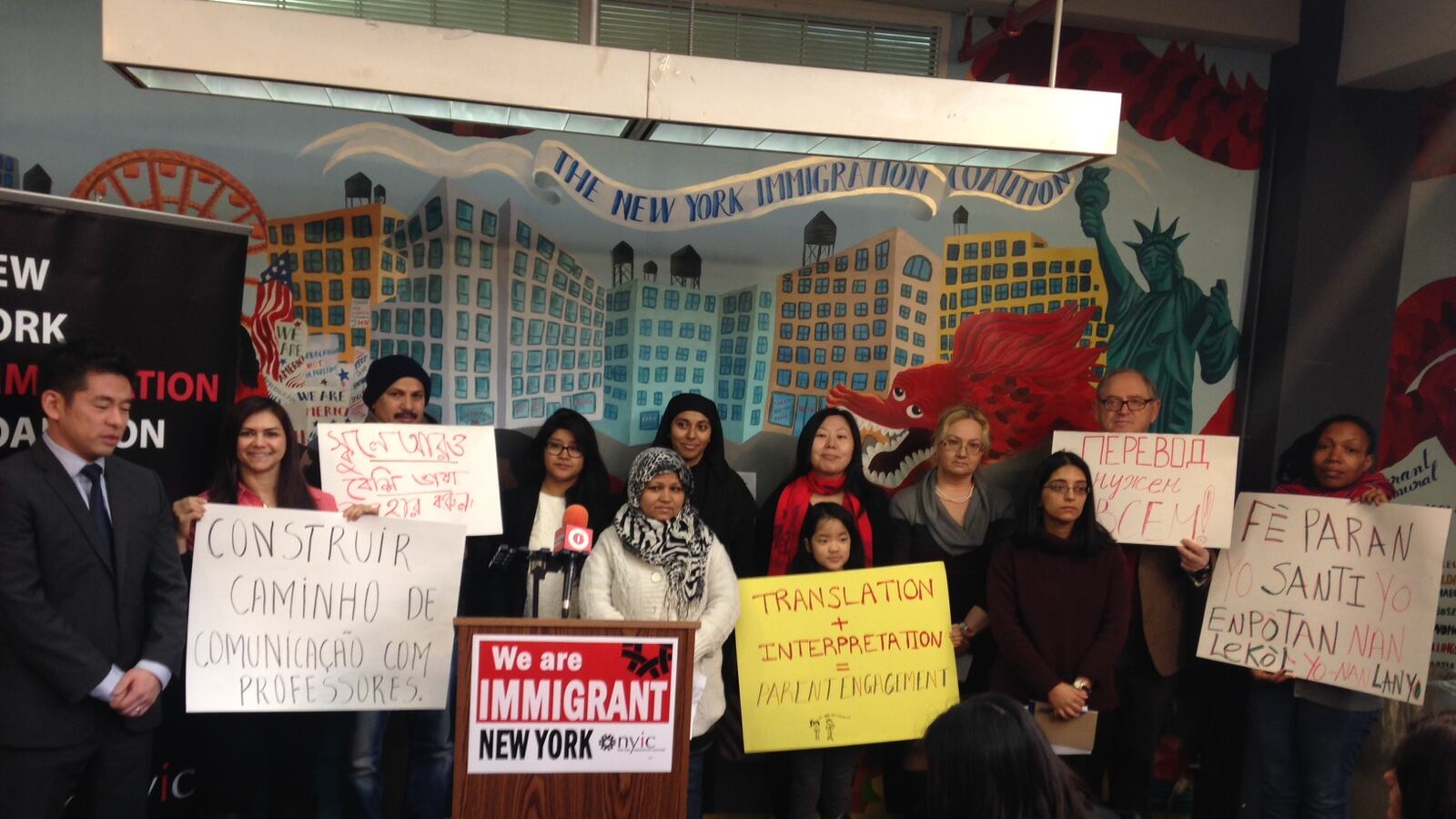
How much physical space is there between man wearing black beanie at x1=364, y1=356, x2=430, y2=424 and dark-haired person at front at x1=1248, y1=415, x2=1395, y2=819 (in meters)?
3.34

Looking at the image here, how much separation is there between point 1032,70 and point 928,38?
516 mm

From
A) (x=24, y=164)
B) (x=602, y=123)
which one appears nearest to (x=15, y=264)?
(x=24, y=164)

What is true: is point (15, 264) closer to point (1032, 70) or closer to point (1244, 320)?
point (1032, 70)

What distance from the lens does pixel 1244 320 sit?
193 inches

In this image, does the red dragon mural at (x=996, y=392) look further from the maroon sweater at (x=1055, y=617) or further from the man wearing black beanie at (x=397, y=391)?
the man wearing black beanie at (x=397, y=391)

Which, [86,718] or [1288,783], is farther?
[1288,783]

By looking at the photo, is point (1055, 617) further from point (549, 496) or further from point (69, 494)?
point (69, 494)

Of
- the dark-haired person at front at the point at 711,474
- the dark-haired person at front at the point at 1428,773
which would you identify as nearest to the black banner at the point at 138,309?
the dark-haired person at front at the point at 711,474

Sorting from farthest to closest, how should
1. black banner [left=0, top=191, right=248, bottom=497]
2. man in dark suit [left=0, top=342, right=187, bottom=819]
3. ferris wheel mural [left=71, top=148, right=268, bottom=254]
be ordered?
ferris wheel mural [left=71, top=148, right=268, bottom=254] < black banner [left=0, top=191, right=248, bottom=497] < man in dark suit [left=0, top=342, right=187, bottom=819]

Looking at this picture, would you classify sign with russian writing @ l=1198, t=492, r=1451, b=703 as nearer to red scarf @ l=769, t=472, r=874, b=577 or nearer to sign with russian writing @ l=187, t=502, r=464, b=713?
red scarf @ l=769, t=472, r=874, b=577

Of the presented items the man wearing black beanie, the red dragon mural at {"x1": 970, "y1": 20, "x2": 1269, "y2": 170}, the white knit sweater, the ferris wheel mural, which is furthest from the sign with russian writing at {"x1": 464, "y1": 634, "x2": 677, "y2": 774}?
the red dragon mural at {"x1": 970, "y1": 20, "x2": 1269, "y2": 170}

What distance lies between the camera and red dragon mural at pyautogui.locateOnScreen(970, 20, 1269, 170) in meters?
4.60

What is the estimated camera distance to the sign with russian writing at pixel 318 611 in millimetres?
2941

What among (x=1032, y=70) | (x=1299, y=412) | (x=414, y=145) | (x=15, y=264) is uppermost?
(x=1032, y=70)
